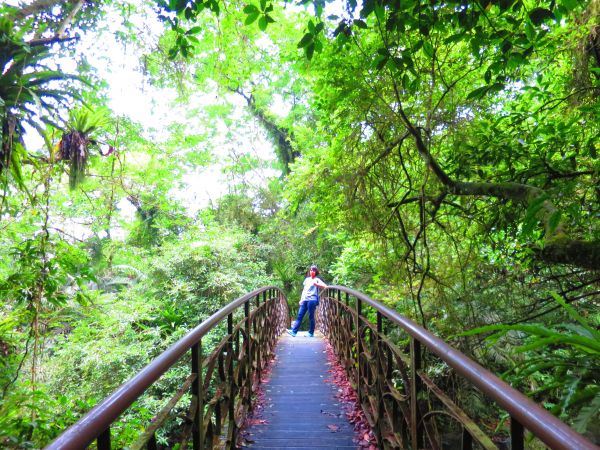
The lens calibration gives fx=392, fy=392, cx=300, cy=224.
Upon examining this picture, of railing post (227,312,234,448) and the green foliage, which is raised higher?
the green foliage

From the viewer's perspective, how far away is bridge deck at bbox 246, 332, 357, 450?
3033mm

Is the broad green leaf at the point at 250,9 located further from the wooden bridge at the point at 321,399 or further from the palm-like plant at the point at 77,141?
the palm-like plant at the point at 77,141

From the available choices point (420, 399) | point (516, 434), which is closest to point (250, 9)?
point (516, 434)

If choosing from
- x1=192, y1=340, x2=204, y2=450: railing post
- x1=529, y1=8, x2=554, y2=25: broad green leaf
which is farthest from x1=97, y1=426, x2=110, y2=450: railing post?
x1=529, y1=8, x2=554, y2=25: broad green leaf

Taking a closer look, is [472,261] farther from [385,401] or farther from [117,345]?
[117,345]

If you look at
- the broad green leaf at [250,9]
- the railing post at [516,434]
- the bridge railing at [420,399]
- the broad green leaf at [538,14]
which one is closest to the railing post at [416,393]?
the bridge railing at [420,399]

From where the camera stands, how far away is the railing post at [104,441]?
1.06 m

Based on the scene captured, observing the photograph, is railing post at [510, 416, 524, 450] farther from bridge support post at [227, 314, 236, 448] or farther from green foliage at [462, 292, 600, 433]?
bridge support post at [227, 314, 236, 448]

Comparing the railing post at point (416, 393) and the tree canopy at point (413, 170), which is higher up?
the tree canopy at point (413, 170)

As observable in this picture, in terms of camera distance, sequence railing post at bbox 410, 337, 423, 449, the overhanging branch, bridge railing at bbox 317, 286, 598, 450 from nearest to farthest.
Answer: bridge railing at bbox 317, 286, 598, 450
railing post at bbox 410, 337, 423, 449
the overhanging branch

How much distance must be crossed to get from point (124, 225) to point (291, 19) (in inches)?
362

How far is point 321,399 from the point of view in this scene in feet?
13.2

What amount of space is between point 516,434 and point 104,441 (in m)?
1.10

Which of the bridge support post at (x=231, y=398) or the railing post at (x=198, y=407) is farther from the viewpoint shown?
the bridge support post at (x=231, y=398)
